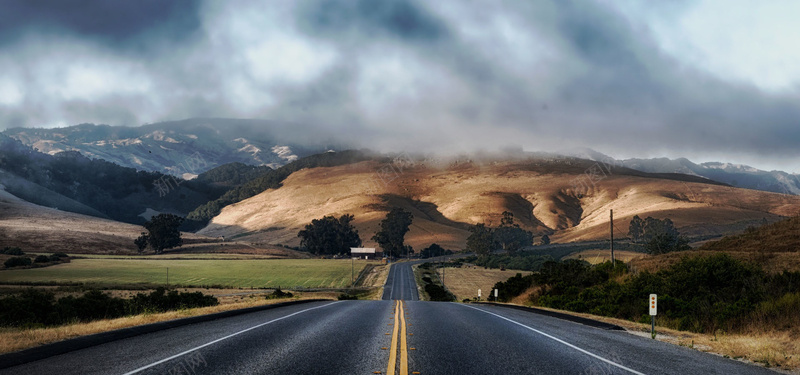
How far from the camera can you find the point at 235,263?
151625 mm

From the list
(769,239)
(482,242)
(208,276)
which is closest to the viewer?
(769,239)

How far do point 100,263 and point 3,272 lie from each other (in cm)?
2781

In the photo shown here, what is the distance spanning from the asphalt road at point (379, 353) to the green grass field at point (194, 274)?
289ft

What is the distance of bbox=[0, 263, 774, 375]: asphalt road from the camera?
10.0m

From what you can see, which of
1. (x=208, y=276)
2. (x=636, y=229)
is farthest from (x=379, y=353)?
(x=636, y=229)

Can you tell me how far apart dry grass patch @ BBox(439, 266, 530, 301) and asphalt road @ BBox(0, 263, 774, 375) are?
242 feet

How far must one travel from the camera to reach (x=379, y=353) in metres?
11.5

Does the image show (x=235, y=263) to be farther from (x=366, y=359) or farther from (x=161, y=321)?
(x=366, y=359)

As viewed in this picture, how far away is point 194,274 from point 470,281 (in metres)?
64.6

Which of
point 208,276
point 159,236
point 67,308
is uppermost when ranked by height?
point 159,236

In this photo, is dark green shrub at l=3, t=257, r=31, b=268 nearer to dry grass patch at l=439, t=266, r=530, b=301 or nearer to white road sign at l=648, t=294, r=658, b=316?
dry grass patch at l=439, t=266, r=530, b=301

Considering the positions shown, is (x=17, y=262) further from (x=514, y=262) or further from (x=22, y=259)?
(x=514, y=262)

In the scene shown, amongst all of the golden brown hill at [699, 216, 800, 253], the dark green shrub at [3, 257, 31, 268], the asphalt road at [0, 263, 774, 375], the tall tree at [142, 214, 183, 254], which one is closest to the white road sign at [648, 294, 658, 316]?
the asphalt road at [0, 263, 774, 375]

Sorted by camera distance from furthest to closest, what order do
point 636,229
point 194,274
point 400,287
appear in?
point 636,229, point 194,274, point 400,287
